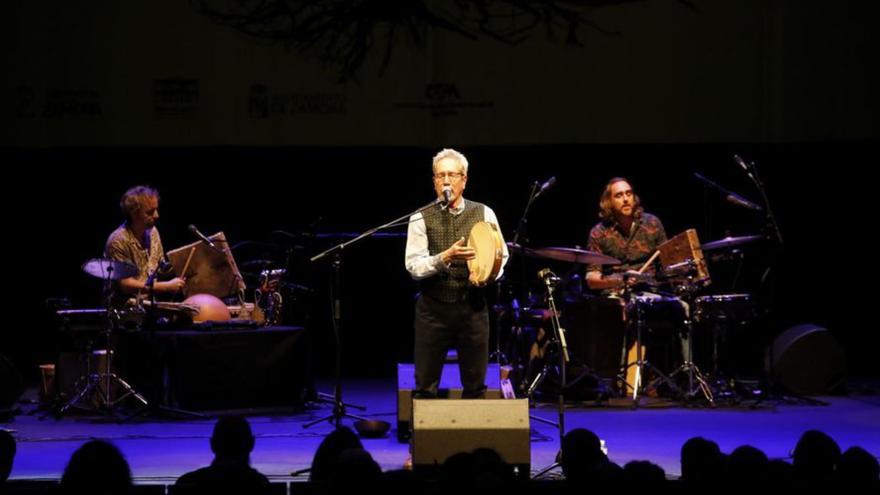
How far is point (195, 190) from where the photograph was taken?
36.8 feet

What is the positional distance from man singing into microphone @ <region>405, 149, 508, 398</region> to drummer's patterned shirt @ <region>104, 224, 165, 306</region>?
122 inches

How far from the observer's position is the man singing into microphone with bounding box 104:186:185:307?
9.16 meters

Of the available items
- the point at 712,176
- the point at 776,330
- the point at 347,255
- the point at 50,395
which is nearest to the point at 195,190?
the point at 347,255

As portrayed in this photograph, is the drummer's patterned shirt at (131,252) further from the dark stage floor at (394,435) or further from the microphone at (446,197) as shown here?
the microphone at (446,197)

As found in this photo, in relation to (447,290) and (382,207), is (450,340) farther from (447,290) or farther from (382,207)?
(382,207)

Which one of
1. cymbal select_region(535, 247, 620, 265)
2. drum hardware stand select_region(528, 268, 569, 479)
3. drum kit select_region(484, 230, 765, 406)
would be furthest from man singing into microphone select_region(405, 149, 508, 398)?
drum kit select_region(484, 230, 765, 406)

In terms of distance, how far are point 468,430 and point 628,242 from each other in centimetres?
417

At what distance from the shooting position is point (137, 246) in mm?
9312

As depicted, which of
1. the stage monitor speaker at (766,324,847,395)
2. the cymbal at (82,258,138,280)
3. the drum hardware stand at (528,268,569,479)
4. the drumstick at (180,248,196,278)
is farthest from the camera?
the stage monitor speaker at (766,324,847,395)

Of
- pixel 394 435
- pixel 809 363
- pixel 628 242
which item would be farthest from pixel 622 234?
pixel 394 435

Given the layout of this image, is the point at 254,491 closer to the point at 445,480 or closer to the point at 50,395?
the point at 445,480

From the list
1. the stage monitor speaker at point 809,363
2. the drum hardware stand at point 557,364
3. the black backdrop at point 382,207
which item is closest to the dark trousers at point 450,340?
the drum hardware stand at point 557,364

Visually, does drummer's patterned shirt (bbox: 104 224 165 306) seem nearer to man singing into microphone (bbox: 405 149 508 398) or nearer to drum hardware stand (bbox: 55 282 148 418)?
drum hardware stand (bbox: 55 282 148 418)

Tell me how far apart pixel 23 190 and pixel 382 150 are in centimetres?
340
